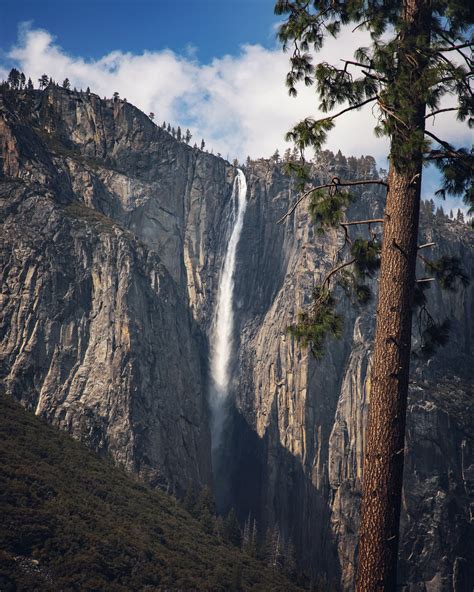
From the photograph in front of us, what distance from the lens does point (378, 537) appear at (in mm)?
9742

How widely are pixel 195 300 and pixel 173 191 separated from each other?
63.9 feet

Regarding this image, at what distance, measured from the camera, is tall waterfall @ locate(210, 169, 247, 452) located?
11569cm

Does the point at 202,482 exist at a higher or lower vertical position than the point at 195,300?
lower

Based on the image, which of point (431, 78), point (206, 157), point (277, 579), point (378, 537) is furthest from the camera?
point (206, 157)

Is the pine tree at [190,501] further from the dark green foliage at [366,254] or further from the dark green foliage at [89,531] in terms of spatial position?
the dark green foliage at [366,254]

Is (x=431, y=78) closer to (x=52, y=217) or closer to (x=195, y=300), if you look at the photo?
(x=52, y=217)

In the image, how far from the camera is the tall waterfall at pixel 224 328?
116 m

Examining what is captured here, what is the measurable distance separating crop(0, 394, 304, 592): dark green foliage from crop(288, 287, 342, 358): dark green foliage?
46010 millimetres

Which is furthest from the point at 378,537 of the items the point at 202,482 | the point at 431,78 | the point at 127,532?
the point at 202,482

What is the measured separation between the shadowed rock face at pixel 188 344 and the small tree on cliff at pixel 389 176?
80.5 m

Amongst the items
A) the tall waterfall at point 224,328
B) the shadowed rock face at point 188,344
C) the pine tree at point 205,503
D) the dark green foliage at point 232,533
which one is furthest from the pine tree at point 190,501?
the tall waterfall at point 224,328

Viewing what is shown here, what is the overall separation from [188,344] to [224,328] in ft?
45.4

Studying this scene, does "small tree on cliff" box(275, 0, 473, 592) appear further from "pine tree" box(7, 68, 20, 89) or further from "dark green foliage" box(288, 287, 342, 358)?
"pine tree" box(7, 68, 20, 89)

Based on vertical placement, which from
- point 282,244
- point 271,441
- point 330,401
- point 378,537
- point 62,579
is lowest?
point 62,579
